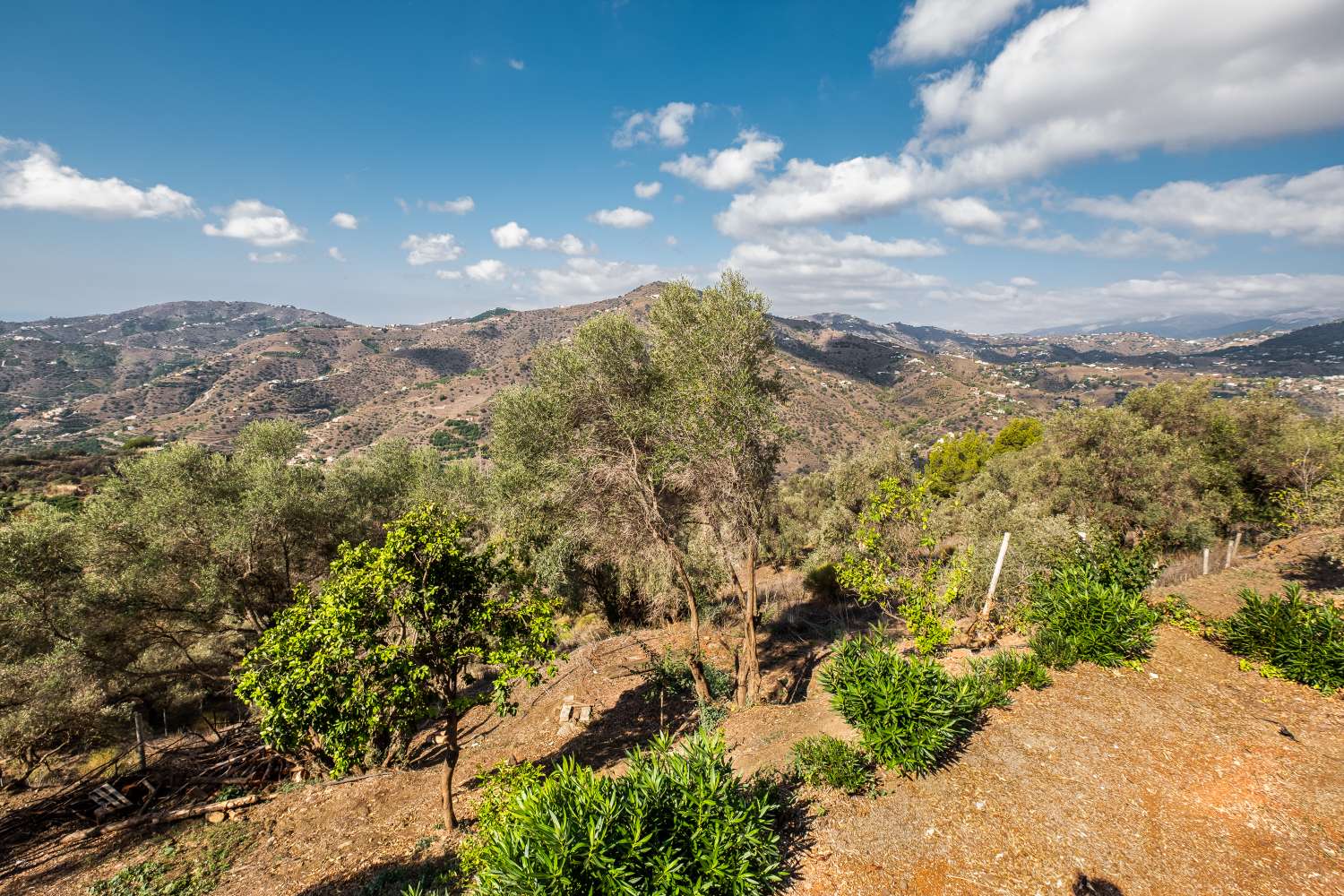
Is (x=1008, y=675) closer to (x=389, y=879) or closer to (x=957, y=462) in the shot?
(x=389, y=879)

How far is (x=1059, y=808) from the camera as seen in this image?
25.2 ft

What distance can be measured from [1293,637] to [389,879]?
19662 millimetres

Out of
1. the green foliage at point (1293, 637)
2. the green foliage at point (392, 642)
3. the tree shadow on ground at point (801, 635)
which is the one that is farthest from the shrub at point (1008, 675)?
the green foliage at point (392, 642)

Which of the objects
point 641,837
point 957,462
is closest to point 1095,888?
point 641,837

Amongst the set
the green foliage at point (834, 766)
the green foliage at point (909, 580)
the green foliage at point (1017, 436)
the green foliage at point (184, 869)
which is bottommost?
the green foliage at point (184, 869)

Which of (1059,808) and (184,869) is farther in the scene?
(184,869)

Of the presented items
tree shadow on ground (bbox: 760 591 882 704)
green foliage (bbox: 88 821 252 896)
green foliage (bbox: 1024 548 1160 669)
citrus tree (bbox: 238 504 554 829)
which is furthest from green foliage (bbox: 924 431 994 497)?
green foliage (bbox: 88 821 252 896)

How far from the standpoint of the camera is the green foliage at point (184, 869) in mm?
10070

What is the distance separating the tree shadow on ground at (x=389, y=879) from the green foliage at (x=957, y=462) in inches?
2059

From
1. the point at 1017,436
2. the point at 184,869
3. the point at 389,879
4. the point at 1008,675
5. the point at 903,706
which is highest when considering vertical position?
the point at 903,706

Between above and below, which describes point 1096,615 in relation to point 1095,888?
above

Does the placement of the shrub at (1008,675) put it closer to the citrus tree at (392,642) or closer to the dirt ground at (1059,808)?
the dirt ground at (1059,808)

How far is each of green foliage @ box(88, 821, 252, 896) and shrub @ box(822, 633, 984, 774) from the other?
45.2 feet

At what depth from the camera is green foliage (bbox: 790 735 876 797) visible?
8367 millimetres
